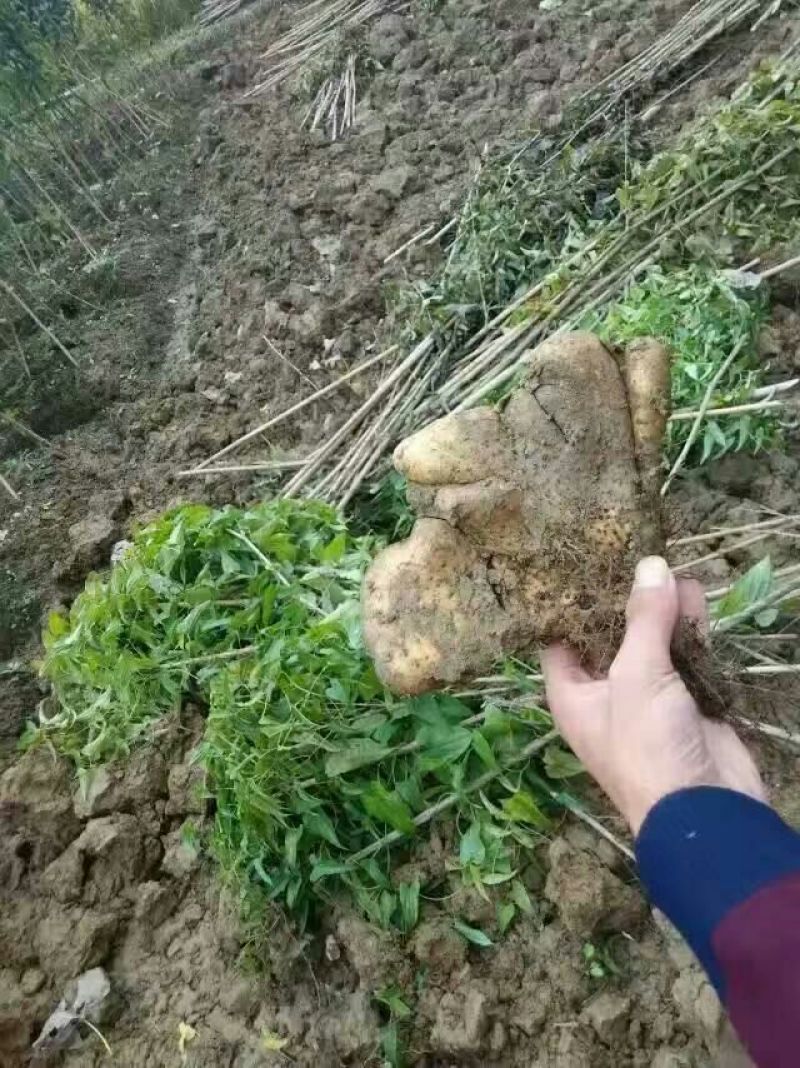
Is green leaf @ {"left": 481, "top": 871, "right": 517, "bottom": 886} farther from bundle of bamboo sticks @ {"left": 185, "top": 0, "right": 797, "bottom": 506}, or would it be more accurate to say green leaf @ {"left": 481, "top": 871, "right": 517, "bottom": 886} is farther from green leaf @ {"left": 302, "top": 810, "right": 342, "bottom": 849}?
bundle of bamboo sticks @ {"left": 185, "top": 0, "right": 797, "bottom": 506}

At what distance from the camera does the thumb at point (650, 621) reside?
3.72 feet

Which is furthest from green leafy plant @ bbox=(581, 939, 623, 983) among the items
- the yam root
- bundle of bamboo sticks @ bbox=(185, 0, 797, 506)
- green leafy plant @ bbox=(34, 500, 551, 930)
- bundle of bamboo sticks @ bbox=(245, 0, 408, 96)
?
bundle of bamboo sticks @ bbox=(245, 0, 408, 96)

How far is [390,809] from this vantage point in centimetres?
158

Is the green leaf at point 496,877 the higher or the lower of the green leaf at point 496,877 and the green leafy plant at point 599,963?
the higher

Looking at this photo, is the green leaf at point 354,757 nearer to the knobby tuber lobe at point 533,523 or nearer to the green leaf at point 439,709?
the green leaf at point 439,709

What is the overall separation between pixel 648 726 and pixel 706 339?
4.38ft

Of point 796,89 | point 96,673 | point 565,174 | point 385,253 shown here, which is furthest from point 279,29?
point 96,673

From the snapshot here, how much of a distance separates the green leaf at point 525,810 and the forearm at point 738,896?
0.53m

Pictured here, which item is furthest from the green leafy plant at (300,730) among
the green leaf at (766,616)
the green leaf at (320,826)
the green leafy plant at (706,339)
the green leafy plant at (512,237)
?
the green leafy plant at (512,237)

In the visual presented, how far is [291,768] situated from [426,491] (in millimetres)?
646

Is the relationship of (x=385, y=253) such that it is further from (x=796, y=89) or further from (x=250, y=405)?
(x=796, y=89)

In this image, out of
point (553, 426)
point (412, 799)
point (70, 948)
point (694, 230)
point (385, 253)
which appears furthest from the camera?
point (385, 253)

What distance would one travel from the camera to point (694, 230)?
7.89ft

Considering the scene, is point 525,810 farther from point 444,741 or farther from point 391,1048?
point 391,1048
